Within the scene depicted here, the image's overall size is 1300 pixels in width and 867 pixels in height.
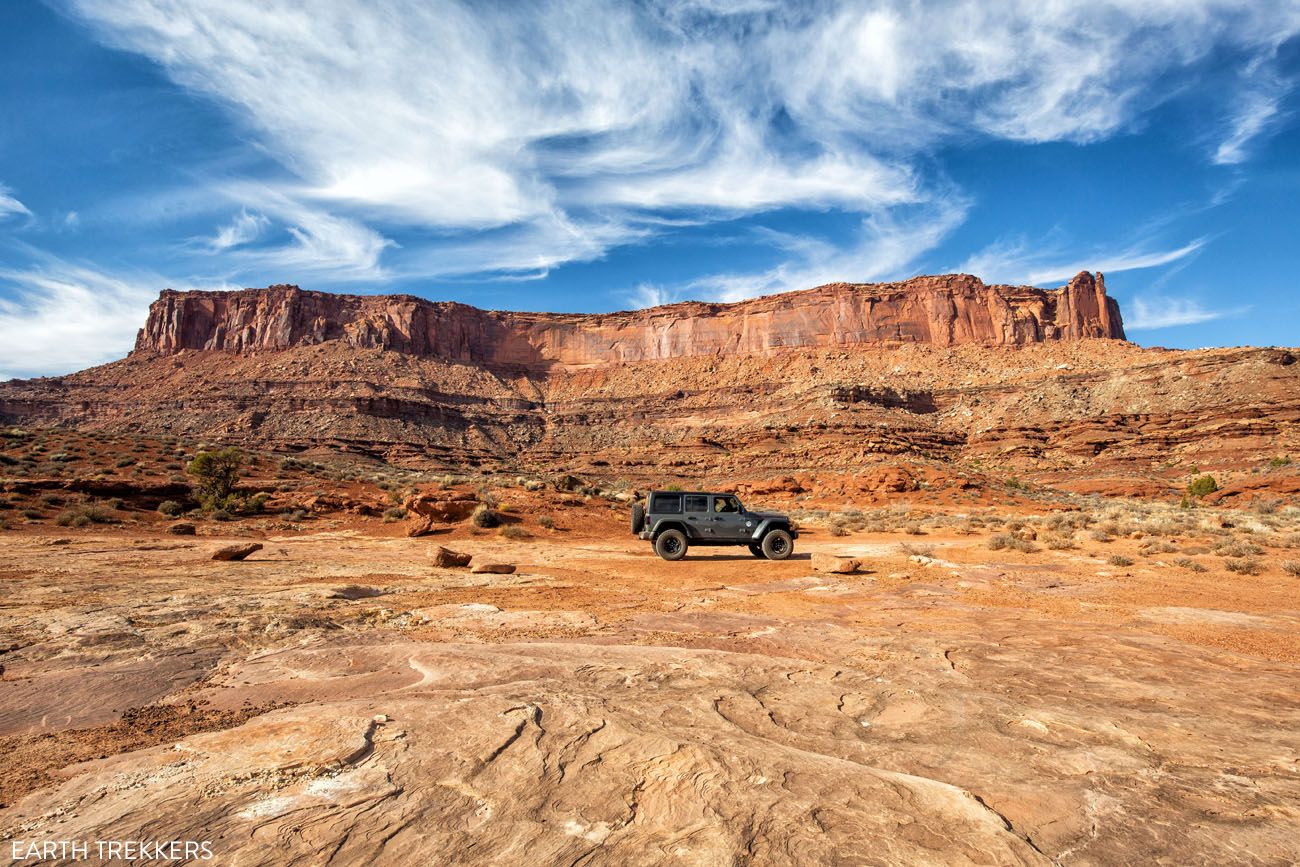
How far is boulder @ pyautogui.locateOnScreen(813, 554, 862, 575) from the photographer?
12195mm

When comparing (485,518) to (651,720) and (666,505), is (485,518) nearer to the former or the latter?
(666,505)

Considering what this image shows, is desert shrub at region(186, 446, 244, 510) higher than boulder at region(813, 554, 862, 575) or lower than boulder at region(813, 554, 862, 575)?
higher

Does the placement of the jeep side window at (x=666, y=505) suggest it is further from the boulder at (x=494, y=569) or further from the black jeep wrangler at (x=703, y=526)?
the boulder at (x=494, y=569)

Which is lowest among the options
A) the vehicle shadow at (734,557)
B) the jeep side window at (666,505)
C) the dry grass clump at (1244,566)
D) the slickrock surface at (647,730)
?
the slickrock surface at (647,730)

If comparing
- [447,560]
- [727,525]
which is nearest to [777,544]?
[727,525]

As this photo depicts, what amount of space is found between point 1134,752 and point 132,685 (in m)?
6.80

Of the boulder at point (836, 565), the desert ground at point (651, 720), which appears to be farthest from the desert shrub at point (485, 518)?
the boulder at point (836, 565)

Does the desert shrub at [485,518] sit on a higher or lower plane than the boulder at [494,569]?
higher

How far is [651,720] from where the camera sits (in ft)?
13.0

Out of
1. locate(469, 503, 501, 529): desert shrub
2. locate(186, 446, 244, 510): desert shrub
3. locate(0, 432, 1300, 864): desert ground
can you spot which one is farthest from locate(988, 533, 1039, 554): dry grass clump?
locate(186, 446, 244, 510): desert shrub

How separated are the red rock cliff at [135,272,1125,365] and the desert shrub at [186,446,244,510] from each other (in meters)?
82.3

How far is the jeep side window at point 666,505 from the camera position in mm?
15148

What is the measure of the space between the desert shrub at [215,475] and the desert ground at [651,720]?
46.1 feet

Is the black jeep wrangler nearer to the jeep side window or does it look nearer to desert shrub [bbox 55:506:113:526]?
the jeep side window
